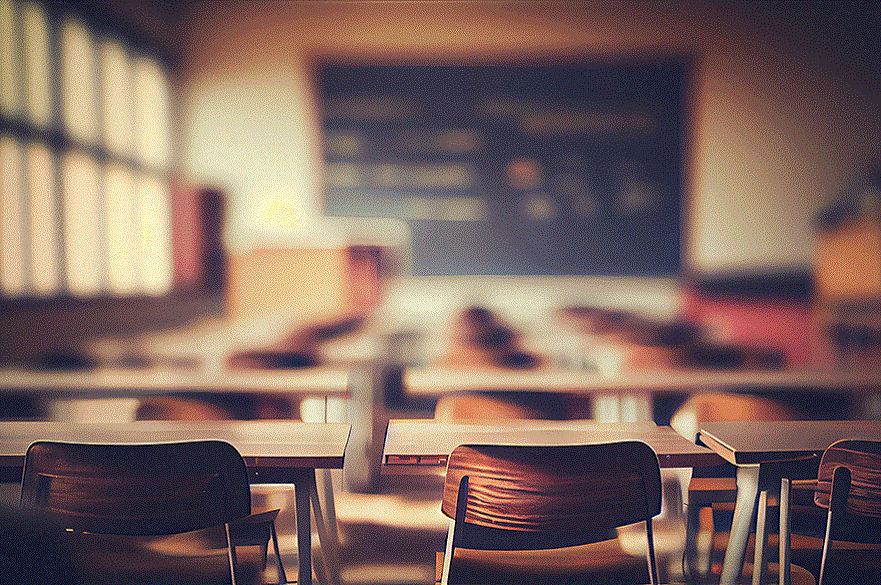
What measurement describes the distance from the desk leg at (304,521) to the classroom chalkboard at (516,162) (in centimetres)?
523

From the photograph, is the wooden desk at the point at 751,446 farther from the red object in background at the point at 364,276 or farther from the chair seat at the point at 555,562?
A: the red object in background at the point at 364,276

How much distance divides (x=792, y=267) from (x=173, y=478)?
6931 mm

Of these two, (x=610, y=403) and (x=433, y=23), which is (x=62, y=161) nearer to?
(x=433, y=23)

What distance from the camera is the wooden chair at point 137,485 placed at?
1.12 metres

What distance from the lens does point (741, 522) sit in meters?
1.45

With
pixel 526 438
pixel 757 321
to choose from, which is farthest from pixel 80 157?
pixel 757 321

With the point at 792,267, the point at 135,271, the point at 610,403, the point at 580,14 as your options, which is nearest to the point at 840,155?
the point at 792,267

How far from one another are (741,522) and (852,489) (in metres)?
0.27

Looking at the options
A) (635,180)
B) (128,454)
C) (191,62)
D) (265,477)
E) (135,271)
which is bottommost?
(265,477)

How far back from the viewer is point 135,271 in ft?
19.6

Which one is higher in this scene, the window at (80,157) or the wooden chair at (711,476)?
the window at (80,157)

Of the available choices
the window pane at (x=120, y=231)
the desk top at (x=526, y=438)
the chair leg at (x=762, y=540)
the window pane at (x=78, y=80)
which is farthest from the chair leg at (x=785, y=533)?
the window pane at (x=120, y=231)

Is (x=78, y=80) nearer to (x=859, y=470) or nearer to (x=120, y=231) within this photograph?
(x=120, y=231)

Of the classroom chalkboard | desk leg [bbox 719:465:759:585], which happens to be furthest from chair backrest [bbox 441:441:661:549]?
the classroom chalkboard
